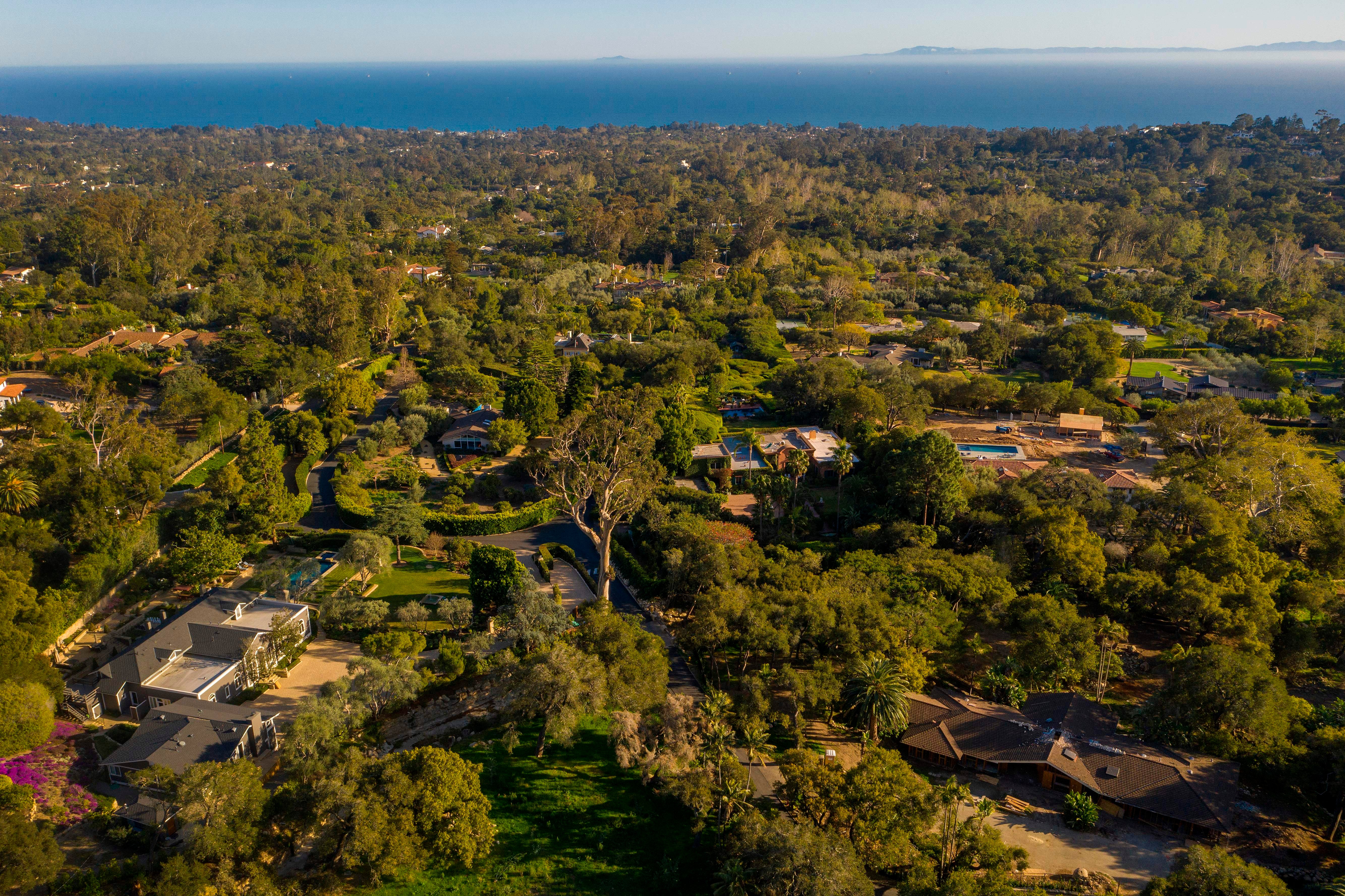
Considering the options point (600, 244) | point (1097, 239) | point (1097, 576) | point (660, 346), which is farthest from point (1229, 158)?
point (1097, 576)

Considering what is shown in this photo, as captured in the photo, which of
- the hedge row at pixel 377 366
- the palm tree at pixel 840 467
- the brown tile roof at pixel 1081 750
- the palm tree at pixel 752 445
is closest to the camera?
the brown tile roof at pixel 1081 750

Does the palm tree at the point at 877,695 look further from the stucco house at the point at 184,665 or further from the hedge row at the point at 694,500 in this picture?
the stucco house at the point at 184,665

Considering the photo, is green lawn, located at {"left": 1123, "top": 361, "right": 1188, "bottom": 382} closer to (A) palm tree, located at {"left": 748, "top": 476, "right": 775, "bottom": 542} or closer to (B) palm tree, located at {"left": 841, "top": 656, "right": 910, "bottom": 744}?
(A) palm tree, located at {"left": 748, "top": 476, "right": 775, "bottom": 542}

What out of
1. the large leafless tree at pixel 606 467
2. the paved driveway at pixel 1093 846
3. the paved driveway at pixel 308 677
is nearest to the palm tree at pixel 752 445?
the large leafless tree at pixel 606 467

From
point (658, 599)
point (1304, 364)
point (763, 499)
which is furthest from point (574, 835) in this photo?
point (1304, 364)

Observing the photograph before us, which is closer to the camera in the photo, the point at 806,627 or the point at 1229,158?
the point at 806,627

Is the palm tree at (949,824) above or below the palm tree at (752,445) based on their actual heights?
below

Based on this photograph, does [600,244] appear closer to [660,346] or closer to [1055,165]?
[660,346]
